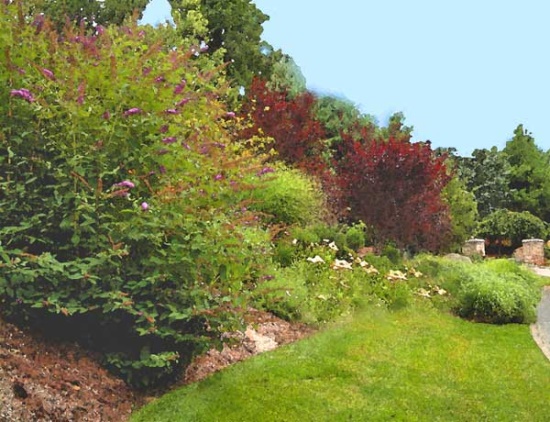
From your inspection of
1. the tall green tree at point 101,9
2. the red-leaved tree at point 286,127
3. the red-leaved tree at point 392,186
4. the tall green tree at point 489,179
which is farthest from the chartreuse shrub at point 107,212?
the tall green tree at point 489,179

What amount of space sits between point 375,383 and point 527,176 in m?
36.1

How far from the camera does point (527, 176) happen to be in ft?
131

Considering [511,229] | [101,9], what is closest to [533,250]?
[511,229]

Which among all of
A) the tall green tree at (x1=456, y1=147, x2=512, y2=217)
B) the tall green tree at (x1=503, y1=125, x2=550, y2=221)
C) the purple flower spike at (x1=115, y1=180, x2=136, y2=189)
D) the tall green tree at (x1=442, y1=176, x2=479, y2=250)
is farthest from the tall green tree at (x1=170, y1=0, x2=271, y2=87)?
the tall green tree at (x1=503, y1=125, x2=550, y2=221)

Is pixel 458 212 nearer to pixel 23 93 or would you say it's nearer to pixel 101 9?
pixel 101 9

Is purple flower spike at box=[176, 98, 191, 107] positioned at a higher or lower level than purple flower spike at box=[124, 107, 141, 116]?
higher

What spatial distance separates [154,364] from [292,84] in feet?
72.8

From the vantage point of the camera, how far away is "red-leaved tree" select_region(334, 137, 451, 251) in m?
15.2

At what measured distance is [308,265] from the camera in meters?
11.2

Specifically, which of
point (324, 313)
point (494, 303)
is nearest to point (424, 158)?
point (494, 303)

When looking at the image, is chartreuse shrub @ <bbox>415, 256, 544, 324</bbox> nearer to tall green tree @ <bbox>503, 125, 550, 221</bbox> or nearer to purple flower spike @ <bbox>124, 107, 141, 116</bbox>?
purple flower spike @ <bbox>124, 107, 141, 116</bbox>

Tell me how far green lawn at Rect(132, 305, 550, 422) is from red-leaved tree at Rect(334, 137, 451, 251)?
657cm

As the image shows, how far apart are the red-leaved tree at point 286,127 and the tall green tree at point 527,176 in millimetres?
24822

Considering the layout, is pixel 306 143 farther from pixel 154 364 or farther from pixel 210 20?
pixel 154 364
